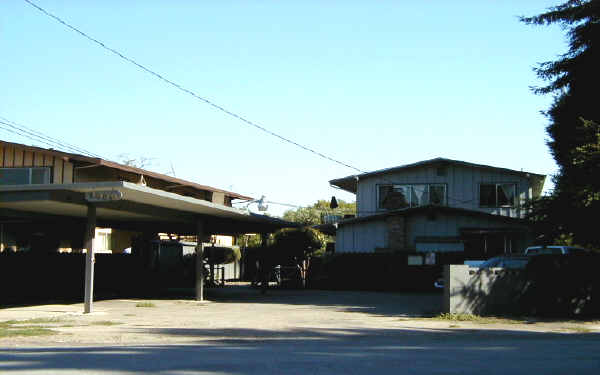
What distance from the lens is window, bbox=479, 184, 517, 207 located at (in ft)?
119

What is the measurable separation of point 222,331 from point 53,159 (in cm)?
1732

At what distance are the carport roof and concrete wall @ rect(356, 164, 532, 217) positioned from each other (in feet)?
30.0

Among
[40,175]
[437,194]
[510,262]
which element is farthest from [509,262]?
[40,175]

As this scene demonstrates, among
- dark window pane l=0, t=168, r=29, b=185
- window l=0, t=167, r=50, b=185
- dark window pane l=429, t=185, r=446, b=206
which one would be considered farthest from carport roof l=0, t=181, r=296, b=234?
dark window pane l=429, t=185, r=446, b=206

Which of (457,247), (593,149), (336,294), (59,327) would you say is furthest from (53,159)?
(593,149)

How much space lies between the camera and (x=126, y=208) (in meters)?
19.7

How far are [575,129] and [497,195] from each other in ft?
39.9

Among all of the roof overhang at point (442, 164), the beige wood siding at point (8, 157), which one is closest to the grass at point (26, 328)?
the beige wood siding at point (8, 157)

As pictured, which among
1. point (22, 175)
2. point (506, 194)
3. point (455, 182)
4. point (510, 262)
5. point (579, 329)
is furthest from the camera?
point (455, 182)

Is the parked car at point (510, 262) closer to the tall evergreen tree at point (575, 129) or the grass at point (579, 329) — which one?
the tall evergreen tree at point (575, 129)

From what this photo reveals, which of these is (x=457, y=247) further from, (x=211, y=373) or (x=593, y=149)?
(x=211, y=373)

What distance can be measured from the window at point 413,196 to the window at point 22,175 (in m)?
17.4

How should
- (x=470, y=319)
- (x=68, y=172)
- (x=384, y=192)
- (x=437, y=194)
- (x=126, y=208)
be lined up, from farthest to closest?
(x=384, y=192)
(x=437, y=194)
(x=68, y=172)
(x=126, y=208)
(x=470, y=319)

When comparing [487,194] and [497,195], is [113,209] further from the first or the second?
[497,195]
